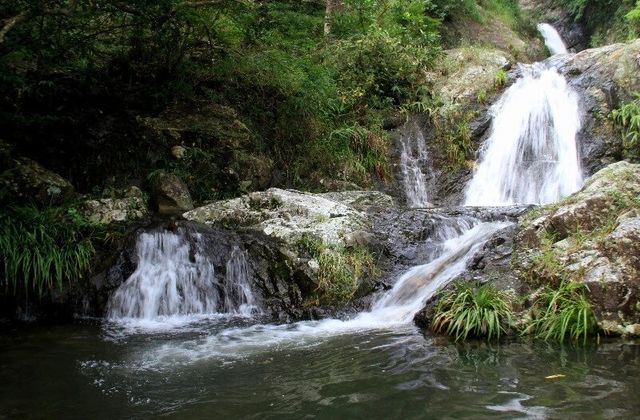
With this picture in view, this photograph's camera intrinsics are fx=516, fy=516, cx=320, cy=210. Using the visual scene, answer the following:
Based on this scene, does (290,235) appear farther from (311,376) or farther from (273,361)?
(311,376)

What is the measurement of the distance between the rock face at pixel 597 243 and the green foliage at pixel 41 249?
5.91m

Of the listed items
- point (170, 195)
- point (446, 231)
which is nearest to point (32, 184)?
point (170, 195)

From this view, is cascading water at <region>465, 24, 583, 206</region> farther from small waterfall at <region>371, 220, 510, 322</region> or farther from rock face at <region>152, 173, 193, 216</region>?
rock face at <region>152, 173, 193, 216</region>

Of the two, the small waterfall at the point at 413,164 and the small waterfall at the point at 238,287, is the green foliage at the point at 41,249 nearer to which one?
the small waterfall at the point at 238,287

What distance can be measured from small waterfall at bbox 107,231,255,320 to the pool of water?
0.96 m

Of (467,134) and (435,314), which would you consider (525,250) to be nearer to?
(435,314)

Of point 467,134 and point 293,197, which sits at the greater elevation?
point 467,134

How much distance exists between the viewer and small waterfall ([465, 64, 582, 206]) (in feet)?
36.2

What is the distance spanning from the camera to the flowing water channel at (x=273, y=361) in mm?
3814

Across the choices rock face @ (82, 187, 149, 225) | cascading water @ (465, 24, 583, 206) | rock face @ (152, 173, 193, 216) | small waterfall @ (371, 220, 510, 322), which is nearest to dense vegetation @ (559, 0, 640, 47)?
cascading water @ (465, 24, 583, 206)

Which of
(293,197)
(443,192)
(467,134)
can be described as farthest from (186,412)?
(467,134)

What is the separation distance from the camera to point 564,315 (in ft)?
17.7

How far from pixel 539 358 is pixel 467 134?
8209 millimetres

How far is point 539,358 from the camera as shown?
477cm
